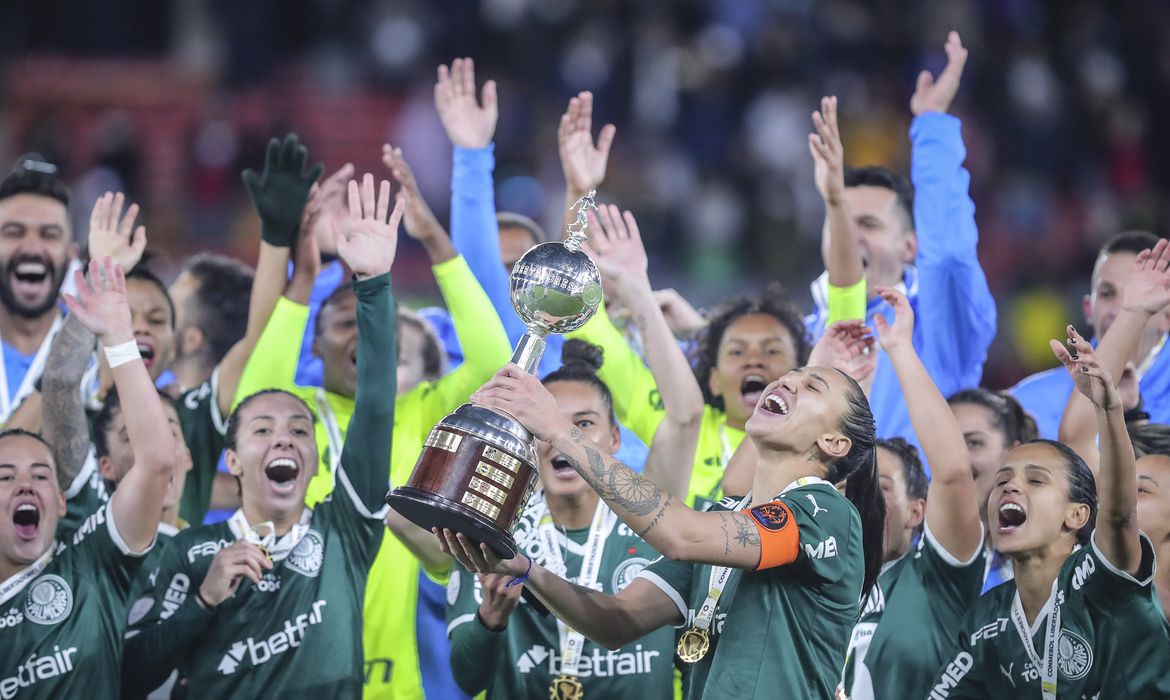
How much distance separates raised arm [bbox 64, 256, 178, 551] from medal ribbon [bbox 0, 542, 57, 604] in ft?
0.95

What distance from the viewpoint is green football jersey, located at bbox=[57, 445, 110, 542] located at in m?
5.43

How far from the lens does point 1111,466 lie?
4.53 meters

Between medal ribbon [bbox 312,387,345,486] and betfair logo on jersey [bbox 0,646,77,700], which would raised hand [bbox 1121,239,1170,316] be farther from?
betfair logo on jersey [bbox 0,646,77,700]

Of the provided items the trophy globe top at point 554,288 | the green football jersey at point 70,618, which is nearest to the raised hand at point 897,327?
the trophy globe top at point 554,288

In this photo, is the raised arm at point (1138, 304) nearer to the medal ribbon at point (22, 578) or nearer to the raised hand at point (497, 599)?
the raised hand at point (497, 599)

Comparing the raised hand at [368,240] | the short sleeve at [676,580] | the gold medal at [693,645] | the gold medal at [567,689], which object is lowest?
the gold medal at [567,689]

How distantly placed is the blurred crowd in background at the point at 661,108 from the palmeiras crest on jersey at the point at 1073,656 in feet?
24.5

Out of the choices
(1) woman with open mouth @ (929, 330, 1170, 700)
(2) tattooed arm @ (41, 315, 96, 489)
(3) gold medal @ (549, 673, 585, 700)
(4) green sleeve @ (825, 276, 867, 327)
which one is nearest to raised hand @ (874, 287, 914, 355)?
(1) woman with open mouth @ (929, 330, 1170, 700)

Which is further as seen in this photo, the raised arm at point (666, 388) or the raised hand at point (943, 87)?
the raised hand at point (943, 87)

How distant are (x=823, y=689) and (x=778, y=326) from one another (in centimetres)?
244

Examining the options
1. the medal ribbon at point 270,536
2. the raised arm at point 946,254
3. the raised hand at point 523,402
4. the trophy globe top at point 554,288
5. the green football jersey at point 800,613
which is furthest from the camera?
the raised arm at point 946,254

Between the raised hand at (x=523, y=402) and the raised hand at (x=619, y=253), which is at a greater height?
the raised hand at (x=619, y=253)

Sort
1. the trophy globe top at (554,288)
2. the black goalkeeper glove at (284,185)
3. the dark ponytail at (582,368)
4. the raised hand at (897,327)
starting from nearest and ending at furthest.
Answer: the trophy globe top at (554,288) < the raised hand at (897,327) < the dark ponytail at (582,368) < the black goalkeeper glove at (284,185)

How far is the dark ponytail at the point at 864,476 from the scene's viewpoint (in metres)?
4.34
